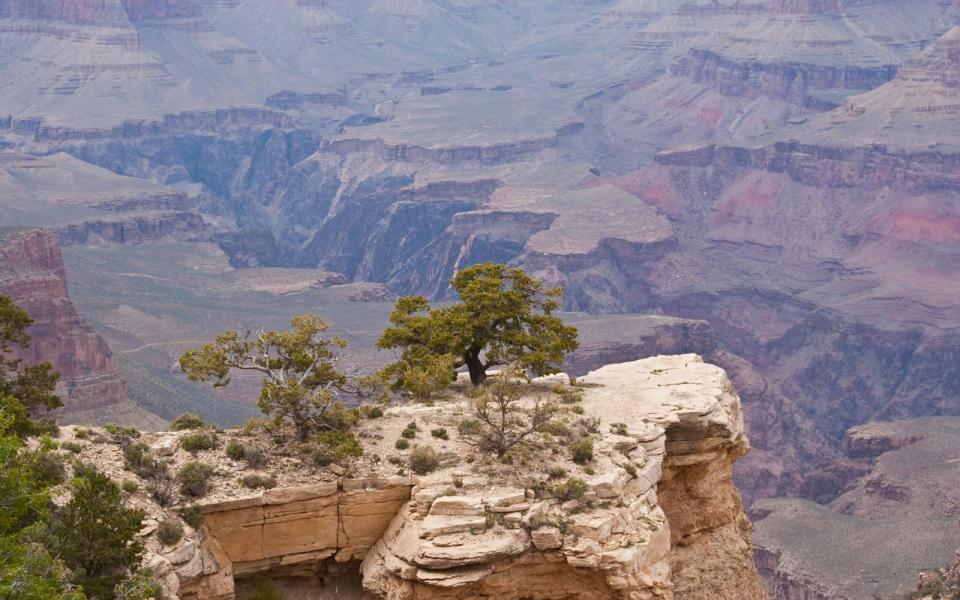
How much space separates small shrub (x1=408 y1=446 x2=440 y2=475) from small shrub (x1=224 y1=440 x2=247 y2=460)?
376cm

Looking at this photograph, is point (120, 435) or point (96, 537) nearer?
point (96, 537)

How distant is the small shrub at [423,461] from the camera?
33.4m

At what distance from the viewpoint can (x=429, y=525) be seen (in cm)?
3150

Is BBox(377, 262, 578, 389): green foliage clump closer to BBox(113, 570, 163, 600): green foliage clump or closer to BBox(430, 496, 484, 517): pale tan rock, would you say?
BBox(430, 496, 484, 517): pale tan rock

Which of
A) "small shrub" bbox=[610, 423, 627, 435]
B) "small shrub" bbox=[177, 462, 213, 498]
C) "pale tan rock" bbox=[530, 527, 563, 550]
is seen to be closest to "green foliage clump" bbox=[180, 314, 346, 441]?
"small shrub" bbox=[177, 462, 213, 498]

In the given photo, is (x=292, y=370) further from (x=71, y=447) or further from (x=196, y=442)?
(x=71, y=447)

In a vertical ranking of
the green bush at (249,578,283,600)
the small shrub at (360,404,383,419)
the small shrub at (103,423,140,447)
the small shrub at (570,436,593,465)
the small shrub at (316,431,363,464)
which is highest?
the small shrub at (103,423,140,447)

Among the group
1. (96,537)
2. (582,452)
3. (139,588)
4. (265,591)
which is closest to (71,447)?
(96,537)

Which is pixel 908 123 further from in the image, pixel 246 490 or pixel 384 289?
pixel 246 490

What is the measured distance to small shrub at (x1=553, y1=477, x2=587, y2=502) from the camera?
3231 cm

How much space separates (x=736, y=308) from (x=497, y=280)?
110 m

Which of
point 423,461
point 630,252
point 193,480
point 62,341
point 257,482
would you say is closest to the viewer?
point 193,480

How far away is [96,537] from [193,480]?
4.54 meters

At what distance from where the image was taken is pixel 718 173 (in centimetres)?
17875
